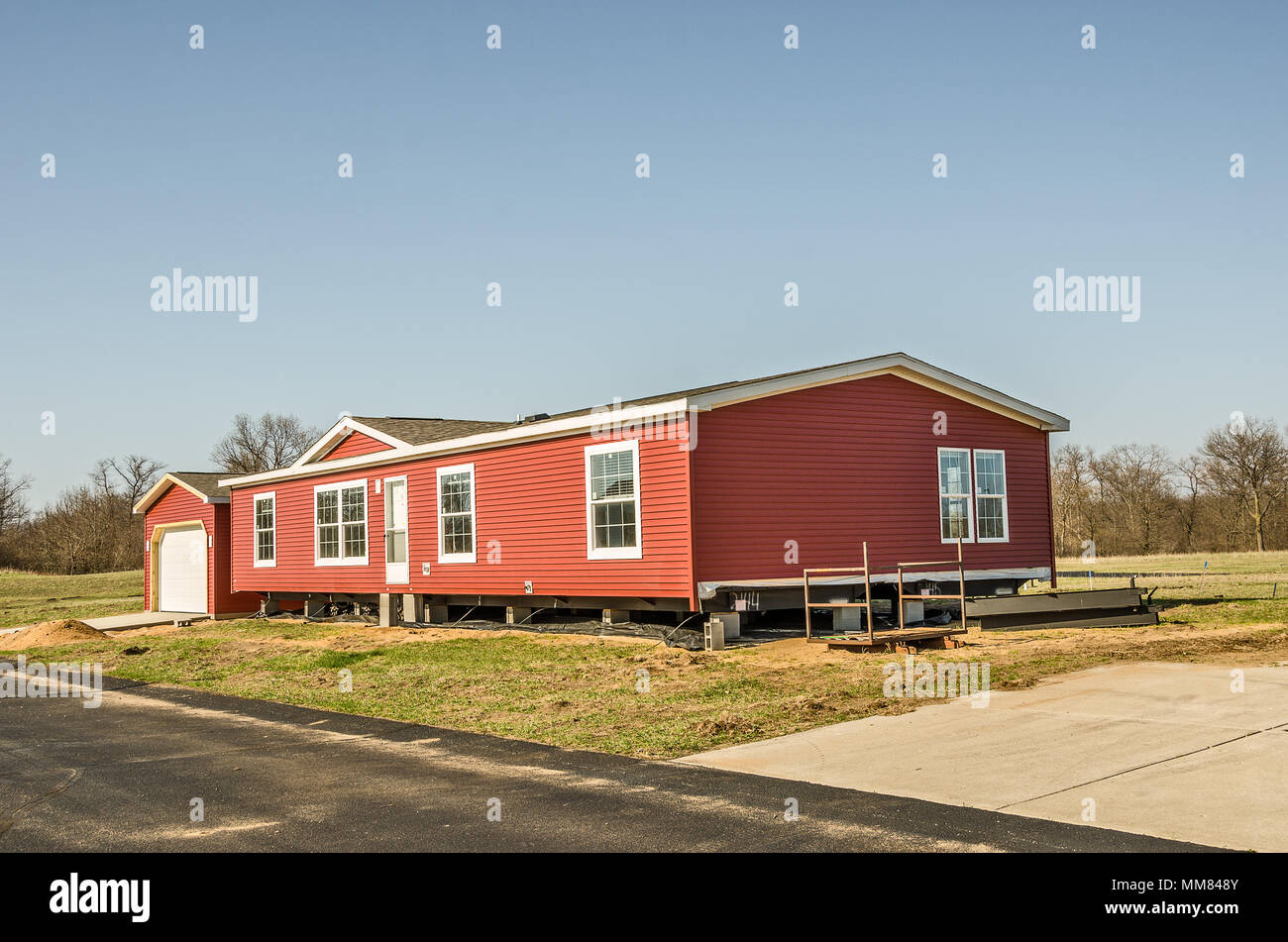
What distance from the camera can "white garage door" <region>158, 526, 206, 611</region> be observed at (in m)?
33.7

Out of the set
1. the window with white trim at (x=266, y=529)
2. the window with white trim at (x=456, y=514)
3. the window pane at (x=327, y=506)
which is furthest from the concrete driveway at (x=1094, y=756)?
the window with white trim at (x=266, y=529)

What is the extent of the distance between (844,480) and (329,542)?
1395 centimetres

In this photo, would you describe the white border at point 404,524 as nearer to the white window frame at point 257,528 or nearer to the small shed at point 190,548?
the white window frame at point 257,528

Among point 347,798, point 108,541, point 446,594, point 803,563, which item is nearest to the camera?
point 347,798

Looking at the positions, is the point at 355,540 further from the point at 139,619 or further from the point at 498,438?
the point at 139,619

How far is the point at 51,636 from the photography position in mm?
25578

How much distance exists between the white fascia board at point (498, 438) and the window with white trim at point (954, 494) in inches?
279

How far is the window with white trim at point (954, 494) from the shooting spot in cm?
2191

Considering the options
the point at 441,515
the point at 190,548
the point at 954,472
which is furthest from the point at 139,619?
the point at 954,472

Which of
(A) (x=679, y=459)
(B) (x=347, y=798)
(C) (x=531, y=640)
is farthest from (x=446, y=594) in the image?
(B) (x=347, y=798)

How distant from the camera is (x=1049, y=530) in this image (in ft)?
77.9

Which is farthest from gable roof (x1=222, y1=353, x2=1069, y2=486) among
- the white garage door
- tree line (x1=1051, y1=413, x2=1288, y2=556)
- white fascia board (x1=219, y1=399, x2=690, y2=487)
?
tree line (x1=1051, y1=413, x2=1288, y2=556)
